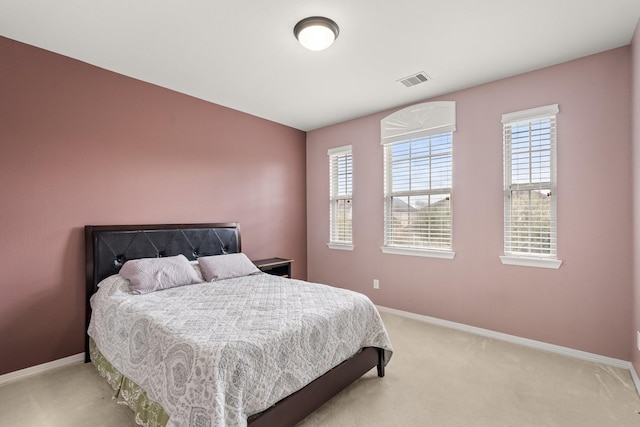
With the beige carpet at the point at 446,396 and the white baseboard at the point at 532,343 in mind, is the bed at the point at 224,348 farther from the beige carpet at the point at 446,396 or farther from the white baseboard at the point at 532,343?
the white baseboard at the point at 532,343

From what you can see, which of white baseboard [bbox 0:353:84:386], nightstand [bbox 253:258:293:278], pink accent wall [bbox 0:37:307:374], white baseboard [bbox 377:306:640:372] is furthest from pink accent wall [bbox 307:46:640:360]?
white baseboard [bbox 0:353:84:386]

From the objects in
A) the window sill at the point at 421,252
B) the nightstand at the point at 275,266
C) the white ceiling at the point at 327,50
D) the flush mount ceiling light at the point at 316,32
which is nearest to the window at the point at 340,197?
the window sill at the point at 421,252

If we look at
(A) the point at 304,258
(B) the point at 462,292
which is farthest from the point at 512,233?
(A) the point at 304,258

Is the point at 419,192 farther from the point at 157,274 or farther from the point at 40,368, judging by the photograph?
the point at 40,368

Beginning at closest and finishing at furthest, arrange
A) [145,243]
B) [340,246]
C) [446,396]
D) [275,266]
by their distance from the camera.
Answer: [446,396]
[145,243]
[275,266]
[340,246]

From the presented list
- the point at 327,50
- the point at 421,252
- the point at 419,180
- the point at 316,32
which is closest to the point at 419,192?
the point at 419,180

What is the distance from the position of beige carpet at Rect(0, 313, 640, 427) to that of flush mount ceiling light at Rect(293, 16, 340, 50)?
2.55m

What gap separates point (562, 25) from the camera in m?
2.25

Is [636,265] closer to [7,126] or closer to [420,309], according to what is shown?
[420,309]

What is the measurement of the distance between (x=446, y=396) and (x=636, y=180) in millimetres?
2148

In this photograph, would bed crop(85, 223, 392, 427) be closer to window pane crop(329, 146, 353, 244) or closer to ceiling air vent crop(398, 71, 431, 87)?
window pane crop(329, 146, 353, 244)

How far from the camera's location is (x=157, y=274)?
2.70 meters

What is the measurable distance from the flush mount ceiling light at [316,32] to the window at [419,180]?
1.75 meters

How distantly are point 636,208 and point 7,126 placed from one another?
4.85 m
